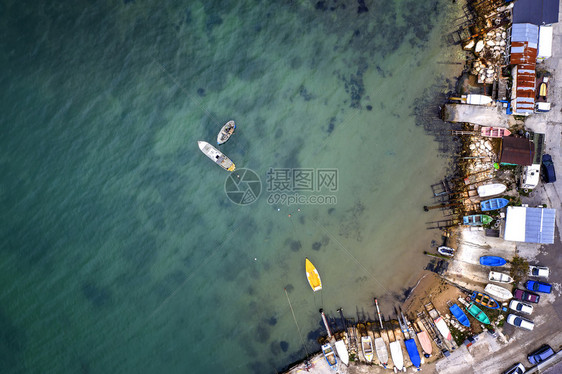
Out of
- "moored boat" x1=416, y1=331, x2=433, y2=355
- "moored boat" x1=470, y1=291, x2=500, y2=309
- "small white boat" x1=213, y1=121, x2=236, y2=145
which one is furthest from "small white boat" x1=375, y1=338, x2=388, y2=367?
"small white boat" x1=213, y1=121, x2=236, y2=145

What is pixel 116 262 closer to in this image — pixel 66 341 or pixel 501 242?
pixel 66 341

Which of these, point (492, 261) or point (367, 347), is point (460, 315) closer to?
point (492, 261)

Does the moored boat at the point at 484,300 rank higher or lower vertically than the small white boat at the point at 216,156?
lower

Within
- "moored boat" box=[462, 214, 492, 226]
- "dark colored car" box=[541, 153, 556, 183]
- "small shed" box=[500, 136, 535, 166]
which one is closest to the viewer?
"small shed" box=[500, 136, 535, 166]

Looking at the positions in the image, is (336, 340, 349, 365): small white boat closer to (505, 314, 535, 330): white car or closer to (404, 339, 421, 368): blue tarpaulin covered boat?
(404, 339, 421, 368): blue tarpaulin covered boat

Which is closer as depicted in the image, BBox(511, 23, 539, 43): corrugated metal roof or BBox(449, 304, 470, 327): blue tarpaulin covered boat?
BBox(511, 23, 539, 43): corrugated metal roof

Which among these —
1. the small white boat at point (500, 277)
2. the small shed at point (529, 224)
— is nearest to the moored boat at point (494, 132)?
the small shed at point (529, 224)

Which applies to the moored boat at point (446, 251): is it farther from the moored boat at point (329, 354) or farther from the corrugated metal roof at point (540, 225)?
the moored boat at point (329, 354)

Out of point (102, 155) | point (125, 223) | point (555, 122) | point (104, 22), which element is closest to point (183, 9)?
point (104, 22)

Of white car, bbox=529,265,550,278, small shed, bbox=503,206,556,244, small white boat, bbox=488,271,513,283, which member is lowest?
small white boat, bbox=488,271,513,283
